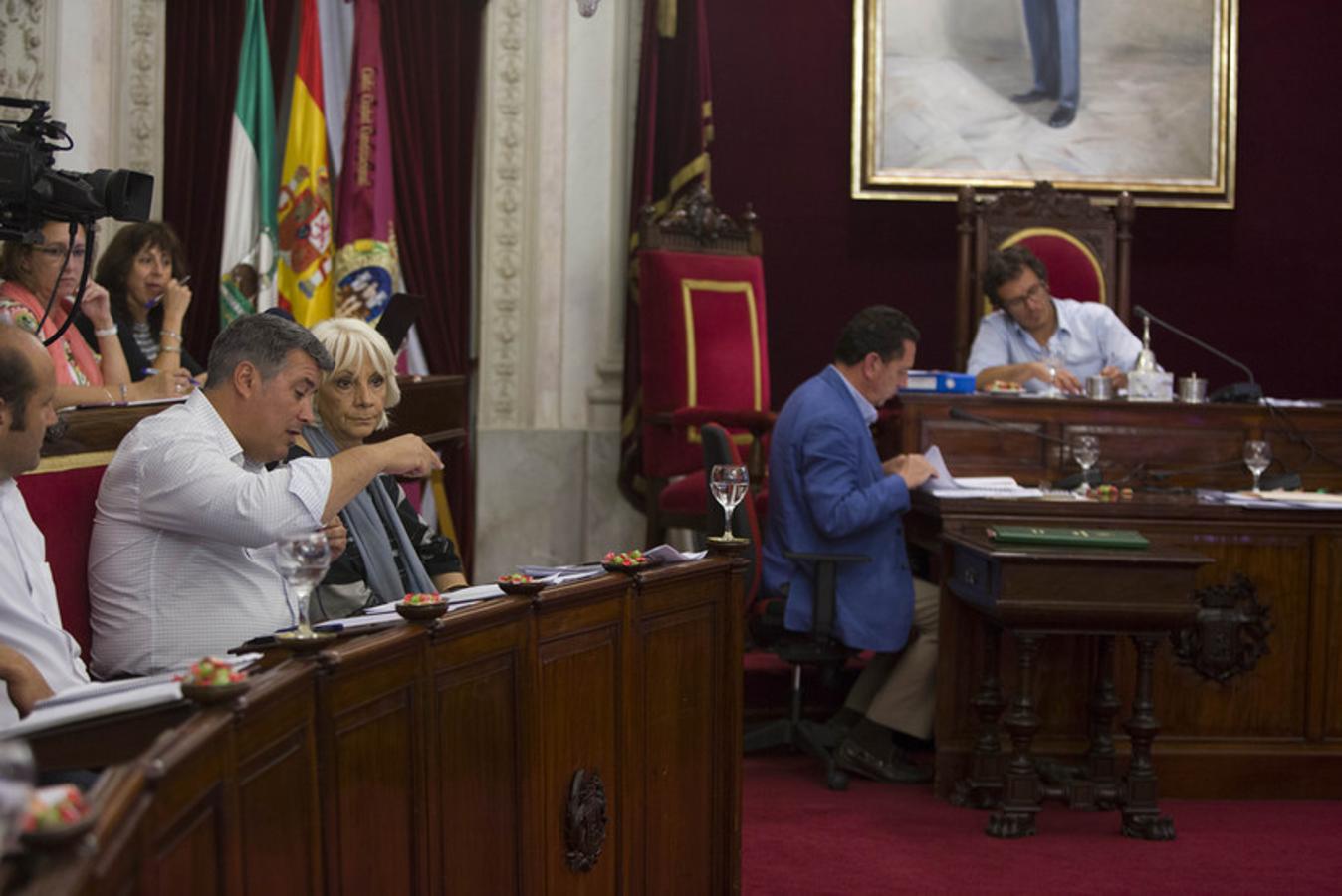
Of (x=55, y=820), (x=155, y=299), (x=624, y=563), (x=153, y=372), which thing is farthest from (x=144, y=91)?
(x=55, y=820)

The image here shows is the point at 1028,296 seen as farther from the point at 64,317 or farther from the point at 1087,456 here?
the point at 64,317

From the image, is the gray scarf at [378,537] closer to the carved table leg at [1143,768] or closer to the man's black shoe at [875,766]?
the man's black shoe at [875,766]

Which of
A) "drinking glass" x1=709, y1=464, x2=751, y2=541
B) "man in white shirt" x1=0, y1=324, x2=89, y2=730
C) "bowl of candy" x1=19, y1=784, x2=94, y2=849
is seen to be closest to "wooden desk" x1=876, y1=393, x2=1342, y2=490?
"drinking glass" x1=709, y1=464, x2=751, y2=541

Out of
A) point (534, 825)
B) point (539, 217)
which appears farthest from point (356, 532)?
point (539, 217)

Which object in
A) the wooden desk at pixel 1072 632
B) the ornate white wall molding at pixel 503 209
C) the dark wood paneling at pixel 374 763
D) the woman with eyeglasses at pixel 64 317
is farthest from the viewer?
the ornate white wall molding at pixel 503 209

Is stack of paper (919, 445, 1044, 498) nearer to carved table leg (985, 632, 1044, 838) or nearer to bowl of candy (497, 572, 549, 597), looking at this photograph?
carved table leg (985, 632, 1044, 838)

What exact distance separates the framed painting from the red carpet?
340 centimetres

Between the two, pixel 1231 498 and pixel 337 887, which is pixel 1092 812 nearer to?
pixel 1231 498

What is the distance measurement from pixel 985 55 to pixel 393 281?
110 inches

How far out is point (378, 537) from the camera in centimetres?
325

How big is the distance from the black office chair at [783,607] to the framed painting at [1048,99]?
294 cm

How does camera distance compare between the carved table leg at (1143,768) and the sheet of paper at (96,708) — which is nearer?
the sheet of paper at (96,708)

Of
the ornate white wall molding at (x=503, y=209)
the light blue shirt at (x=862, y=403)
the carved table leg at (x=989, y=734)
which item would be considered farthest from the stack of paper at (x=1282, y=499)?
the ornate white wall molding at (x=503, y=209)

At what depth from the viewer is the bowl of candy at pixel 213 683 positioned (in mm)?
1709
